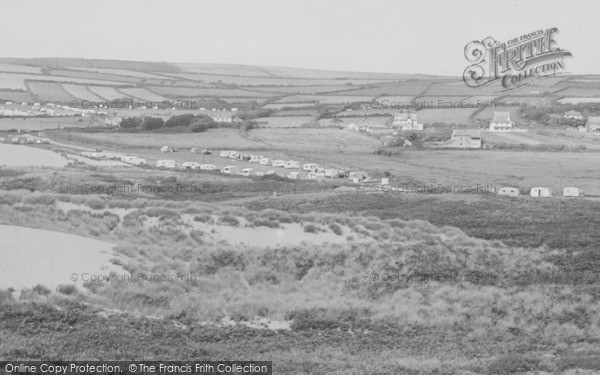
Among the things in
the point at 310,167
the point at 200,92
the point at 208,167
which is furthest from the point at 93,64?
the point at 310,167

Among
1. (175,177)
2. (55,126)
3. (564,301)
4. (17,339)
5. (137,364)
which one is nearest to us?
(137,364)

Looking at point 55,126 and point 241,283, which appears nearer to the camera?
point 241,283

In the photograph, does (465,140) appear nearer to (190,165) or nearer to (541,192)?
(190,165)

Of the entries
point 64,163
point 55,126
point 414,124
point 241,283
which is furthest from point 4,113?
point 241,283

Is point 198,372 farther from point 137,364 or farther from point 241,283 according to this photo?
point 241,283

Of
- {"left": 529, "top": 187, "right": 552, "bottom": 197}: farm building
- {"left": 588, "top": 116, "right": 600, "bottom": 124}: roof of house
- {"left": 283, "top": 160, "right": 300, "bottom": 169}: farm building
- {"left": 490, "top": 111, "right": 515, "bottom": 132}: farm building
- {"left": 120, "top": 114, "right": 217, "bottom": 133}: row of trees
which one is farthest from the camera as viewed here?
{"left": 588, "top": 116, "right": 600, "bottom": 124}: roof of house

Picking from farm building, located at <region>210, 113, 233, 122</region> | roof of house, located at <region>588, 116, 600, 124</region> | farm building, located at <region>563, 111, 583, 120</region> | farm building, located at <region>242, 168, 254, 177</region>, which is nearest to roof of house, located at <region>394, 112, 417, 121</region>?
farm building, located at <region>563, 111, 583, 120</region>

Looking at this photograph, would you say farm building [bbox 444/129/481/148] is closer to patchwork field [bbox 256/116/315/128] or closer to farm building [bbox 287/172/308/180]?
patchwork field [bbox 256/116/315/128]
